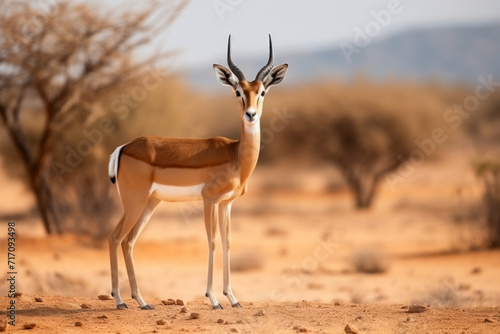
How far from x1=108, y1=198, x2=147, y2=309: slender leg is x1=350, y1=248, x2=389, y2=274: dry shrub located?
8490 millimetres

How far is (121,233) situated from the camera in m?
A: 8.82

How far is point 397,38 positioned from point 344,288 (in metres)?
153

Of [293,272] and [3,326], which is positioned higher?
[3,326]

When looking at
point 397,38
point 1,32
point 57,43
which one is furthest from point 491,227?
point 397,38

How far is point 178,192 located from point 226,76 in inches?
56.2

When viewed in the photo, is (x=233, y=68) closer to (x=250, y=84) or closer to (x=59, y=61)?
(x=250, y=84)

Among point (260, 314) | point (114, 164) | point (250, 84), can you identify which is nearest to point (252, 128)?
point (250, 84)

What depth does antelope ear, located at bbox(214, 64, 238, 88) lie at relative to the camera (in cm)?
868

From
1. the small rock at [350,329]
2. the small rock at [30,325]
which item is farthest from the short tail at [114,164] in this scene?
the small rock at [350,329]

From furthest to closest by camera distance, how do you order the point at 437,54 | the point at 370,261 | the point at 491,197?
the point at 437,54, the point at 491,197, the point at 370,261

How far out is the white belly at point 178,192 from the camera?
8.67 metres

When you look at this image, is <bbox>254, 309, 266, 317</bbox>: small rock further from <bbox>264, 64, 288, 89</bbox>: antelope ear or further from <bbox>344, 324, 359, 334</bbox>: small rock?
<bbox>264, 64, 288, 89</bbox>: antelope ear

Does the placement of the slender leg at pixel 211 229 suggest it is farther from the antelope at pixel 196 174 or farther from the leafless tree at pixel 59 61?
the leafless tree at pixel 59 61

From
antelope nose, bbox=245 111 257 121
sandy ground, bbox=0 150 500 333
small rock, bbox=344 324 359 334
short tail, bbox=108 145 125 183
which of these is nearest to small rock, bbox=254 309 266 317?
sandy ground, bbox=0 150 500 333
